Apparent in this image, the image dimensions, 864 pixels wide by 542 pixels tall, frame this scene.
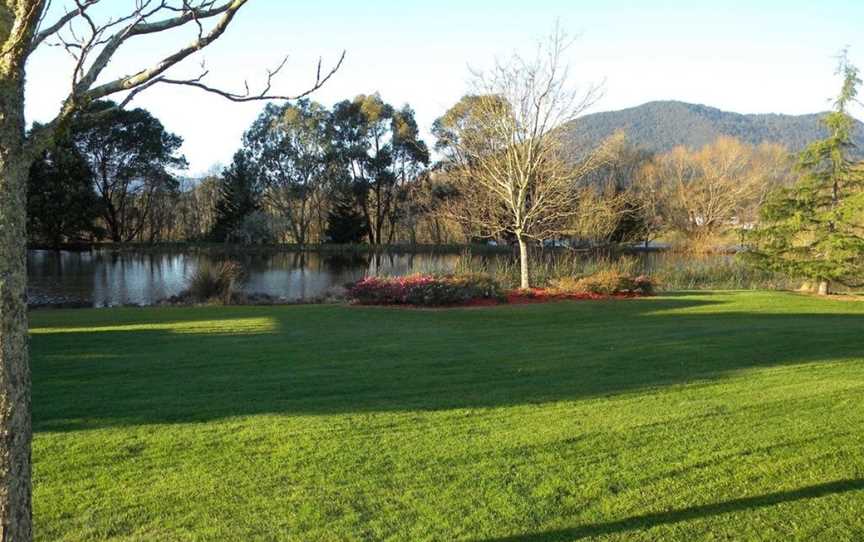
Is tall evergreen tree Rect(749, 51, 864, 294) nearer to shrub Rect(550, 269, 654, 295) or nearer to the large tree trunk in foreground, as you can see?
shrub Rect(550, 269, 654, 295)

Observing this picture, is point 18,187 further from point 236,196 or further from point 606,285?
point 236,196

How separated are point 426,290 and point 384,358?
717 centimetres

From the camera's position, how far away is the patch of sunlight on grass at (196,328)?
36.4ft

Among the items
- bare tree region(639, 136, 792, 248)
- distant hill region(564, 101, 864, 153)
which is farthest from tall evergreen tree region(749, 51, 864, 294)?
distant hill region(564, 101, 864, 153)

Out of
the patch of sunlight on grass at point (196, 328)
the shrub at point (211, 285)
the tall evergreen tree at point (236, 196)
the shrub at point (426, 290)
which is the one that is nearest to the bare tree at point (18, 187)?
the patch of sunlight on grass at point (196, 328)

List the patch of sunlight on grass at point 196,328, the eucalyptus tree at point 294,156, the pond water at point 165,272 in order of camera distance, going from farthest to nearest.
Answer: the eucalyptus tree at point 294,156
the pond water at point 165,272
the patch of sunlight on grass at point 196,328

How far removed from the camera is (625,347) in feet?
29.3

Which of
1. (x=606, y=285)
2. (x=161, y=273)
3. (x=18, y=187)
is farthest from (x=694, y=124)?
(x=18, y=187)

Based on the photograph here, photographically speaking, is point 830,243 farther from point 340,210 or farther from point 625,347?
point 340,210

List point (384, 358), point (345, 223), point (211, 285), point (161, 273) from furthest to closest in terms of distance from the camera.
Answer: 1. point (345, 223)
2. point (161, 273)
3. point (211, 285)
4. point (384, 358)

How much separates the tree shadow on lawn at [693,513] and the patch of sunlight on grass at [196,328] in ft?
26.9

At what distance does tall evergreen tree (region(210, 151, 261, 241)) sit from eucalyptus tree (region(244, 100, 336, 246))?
0.89 m

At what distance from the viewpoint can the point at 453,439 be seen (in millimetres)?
4977

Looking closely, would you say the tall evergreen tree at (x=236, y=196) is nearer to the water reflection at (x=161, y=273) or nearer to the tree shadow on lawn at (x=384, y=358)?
the water reflection at (x=161, y=273)
